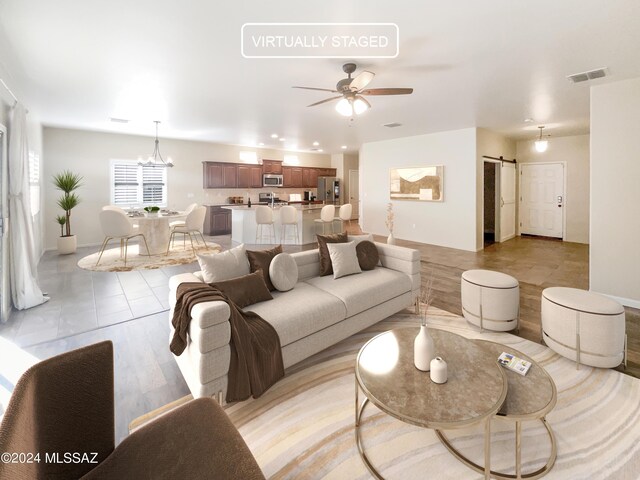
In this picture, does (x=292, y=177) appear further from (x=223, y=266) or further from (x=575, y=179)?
(x=223, y=266)

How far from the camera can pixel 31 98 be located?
4578mm

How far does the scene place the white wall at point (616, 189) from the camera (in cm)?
367

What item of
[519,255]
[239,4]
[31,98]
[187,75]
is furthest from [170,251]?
[519,255]

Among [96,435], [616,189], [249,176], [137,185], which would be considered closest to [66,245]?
[137,185]

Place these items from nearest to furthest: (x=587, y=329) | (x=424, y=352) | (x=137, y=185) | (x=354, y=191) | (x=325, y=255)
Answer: (x=424, y=352)
(x=587, y=329)
(x=325, y=255)
(x=137, y=185)
(x=354, y=191)

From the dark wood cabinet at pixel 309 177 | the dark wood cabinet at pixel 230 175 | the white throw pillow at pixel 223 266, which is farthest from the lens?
the dark wood cabinet at pixel 309 177

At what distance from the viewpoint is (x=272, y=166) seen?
10180mm

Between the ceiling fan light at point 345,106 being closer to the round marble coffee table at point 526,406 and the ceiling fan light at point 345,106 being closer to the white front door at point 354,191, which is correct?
the round marble coffee table at point 526,406

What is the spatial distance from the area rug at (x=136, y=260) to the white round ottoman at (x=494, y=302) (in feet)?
16.2

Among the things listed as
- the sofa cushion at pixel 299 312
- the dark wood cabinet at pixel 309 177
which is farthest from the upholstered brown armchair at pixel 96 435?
the dark wood cabinet at pixel 309 177

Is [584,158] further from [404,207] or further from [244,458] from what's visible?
[244,458]

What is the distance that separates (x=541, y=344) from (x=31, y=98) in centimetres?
747

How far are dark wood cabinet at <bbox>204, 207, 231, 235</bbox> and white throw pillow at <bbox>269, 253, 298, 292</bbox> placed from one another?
6.77 meters

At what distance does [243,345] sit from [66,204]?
21.9 ft
